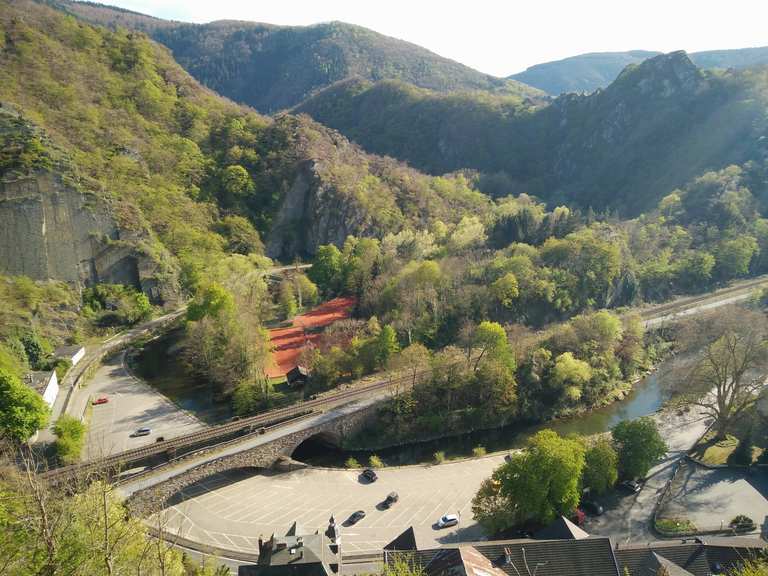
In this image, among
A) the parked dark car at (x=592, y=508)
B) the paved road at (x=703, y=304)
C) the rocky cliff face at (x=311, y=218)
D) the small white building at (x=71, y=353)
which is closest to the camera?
the parked dark car at (x=592, y=508)

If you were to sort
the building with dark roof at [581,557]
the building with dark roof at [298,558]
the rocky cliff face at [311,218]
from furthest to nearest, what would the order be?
1. the rocky cliff face at [311,218]
2. the building with dark roof at [298,558]
3. the building with dark roof at [581,557]

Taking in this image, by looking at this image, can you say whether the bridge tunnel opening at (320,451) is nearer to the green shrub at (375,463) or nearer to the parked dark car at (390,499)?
the green shrub at (375,463)

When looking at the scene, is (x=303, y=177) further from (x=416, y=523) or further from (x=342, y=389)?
(x=416, y=523)

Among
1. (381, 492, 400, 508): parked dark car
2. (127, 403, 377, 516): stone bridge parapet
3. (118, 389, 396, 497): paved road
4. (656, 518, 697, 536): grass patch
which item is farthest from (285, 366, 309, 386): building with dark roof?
(656, 518, 697, 536): grass patch

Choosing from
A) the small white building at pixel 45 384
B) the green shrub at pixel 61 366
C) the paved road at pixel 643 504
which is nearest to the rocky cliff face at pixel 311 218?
the green shrub at pixel 61 366

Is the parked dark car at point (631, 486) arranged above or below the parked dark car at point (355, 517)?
below

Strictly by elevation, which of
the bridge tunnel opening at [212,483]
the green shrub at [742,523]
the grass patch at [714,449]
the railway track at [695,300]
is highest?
the railway track at [695,300]

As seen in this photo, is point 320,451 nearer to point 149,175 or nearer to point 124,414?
point 124,414
